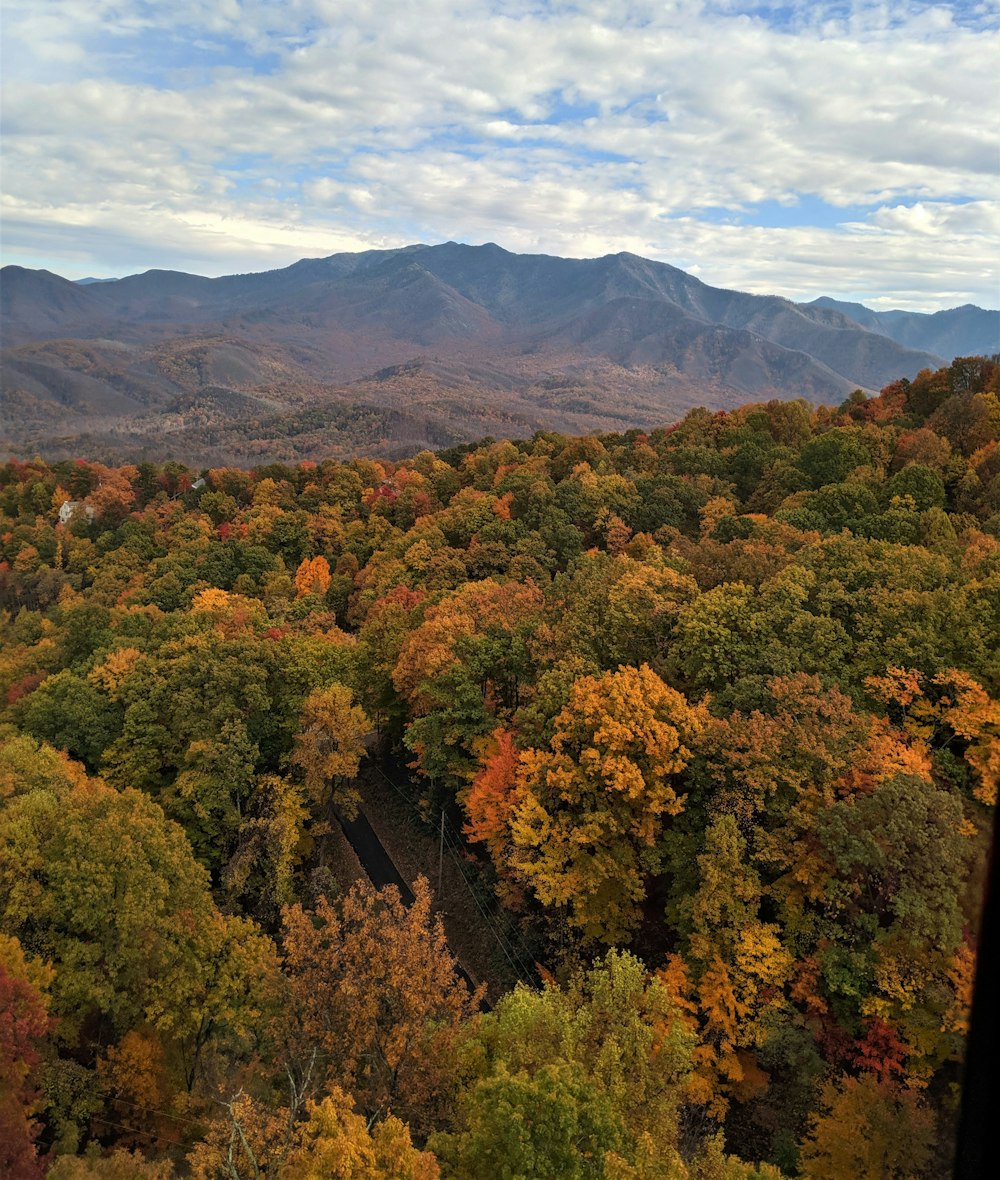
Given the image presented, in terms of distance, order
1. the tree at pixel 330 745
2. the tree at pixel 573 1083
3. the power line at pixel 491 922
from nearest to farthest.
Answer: the tree at pixel 573 1083, the power line at pixel 491 922, the tree at pixel 330 745

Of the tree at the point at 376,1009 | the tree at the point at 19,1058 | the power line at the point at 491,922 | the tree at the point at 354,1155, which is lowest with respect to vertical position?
the power line at the point at 491,922

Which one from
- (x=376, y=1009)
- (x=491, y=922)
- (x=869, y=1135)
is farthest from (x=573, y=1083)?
(x=491, y=922)

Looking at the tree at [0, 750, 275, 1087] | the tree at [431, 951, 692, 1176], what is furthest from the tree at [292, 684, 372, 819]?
the tree at [431, 951, 692, 1176]

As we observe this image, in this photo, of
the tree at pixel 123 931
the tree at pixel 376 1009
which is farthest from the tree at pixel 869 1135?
the tree at pixel 123 931

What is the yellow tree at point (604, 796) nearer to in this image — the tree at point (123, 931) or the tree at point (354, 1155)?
the tree at point (123, 931)

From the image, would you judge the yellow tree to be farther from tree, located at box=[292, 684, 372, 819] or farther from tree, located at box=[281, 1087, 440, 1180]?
tree, located at box=[292, 684, 372, 819]
